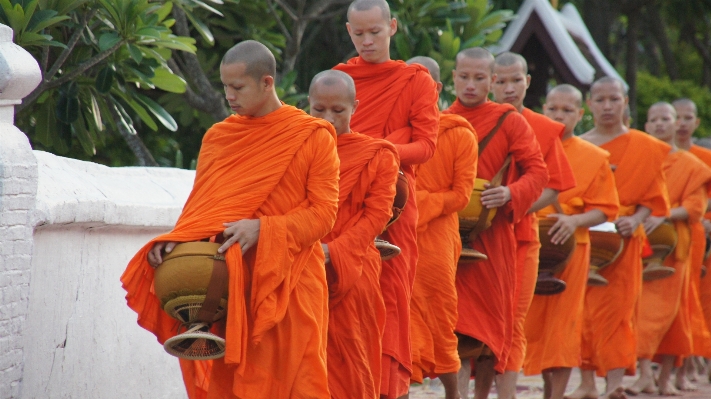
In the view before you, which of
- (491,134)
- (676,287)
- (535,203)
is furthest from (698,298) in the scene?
(491,134)

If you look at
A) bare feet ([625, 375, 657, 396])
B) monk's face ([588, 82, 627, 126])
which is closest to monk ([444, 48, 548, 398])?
monk's face ([588, 82, 627, 126])

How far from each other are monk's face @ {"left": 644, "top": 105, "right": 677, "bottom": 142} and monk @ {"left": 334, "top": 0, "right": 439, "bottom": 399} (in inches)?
184

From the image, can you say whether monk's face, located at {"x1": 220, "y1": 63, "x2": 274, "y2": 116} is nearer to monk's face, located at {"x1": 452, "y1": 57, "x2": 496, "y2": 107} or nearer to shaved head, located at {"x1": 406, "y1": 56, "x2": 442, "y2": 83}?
shaved head, located at {"x1": 406, "y1": 56, "x2": 442, "y2": 83}

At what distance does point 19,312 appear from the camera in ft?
16.5

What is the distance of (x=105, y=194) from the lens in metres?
5.87

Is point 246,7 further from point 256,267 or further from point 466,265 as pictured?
point 256,267

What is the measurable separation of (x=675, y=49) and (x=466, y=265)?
22322 millimetres

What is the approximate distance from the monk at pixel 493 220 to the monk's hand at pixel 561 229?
A: 0.73m

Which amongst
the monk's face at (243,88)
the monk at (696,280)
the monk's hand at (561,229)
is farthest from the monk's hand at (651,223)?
the monk's face at (243,88)

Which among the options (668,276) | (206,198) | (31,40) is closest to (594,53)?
(668,276)

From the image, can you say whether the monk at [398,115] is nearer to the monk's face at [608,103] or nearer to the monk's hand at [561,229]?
the monk's hand at [561,229]

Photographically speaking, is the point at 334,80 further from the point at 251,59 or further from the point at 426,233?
the point at 426,233

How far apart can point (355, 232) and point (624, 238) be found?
4154mm

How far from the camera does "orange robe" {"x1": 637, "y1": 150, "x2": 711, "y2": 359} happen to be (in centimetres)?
975
